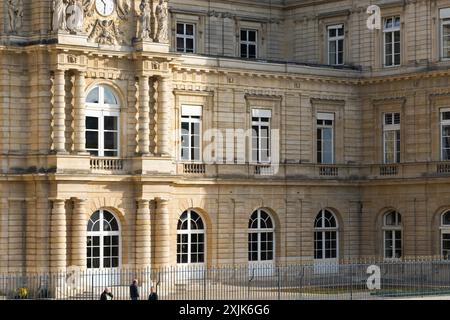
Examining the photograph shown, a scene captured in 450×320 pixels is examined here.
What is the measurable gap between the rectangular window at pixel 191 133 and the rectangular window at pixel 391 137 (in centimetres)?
990

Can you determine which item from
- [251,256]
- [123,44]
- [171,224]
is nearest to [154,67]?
[123,44]

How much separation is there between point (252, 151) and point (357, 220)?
699 cm

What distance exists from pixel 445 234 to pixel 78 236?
17726 millimetres

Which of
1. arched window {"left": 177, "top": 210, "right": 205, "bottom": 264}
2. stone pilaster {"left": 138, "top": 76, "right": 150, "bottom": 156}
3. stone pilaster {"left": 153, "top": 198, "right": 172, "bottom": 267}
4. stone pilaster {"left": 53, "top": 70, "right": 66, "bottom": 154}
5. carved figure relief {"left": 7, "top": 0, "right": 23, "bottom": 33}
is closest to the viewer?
stone pilaster {"left": 53, "top": 70, "right": 66, "bottom": 154}

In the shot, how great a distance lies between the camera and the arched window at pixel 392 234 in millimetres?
58875

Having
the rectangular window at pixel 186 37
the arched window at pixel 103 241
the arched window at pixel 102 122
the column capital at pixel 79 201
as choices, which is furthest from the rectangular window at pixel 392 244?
the column capital at pixel 79 201

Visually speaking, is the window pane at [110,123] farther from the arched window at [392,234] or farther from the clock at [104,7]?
the arched window at [392,234]

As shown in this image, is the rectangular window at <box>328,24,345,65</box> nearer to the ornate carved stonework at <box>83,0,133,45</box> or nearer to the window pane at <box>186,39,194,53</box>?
the window pane at <box>186,39,194,53</box>

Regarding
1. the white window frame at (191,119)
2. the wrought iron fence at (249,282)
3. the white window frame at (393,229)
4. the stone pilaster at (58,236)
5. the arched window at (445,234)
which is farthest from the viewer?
the white window frame at (393,229)

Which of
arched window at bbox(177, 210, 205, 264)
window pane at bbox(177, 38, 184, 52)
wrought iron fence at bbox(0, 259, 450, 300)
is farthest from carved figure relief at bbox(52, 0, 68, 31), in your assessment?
window pane at bbox(177, 38, 184, 52)

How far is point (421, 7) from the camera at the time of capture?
2290 inches

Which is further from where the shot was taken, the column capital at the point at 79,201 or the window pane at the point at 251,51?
the window pane at the point at 251,51

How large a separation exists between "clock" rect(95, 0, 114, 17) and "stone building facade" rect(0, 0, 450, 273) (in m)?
0.09

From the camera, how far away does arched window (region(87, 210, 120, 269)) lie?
49.8 meters
